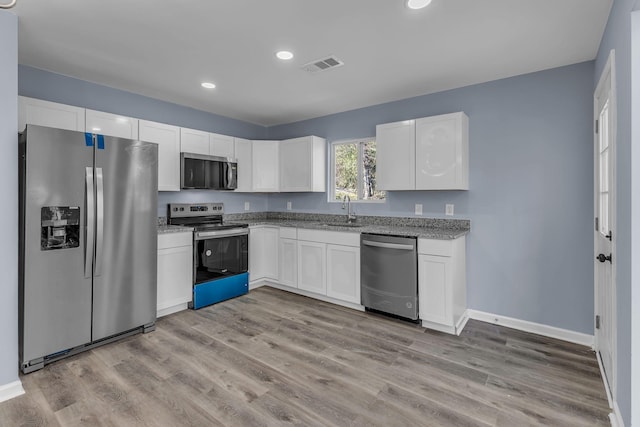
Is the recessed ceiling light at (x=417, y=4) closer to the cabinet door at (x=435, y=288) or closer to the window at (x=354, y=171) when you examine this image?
the cabinet door at (x=435, y=288)

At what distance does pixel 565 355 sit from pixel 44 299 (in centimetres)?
417

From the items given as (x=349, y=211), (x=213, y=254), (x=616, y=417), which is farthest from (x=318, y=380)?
(x=349, y=211)

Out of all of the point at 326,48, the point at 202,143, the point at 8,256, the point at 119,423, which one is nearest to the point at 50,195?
the point at 8,256

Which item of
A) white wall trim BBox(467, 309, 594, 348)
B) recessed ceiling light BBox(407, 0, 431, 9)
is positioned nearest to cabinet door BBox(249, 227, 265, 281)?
white wall trim BBox(467, 309, 594, 348)

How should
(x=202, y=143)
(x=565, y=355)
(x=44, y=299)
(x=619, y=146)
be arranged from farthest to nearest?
(x=202, y=143)
(x=565, y=355)
(x=44, y=299)
(x=619, y=146)

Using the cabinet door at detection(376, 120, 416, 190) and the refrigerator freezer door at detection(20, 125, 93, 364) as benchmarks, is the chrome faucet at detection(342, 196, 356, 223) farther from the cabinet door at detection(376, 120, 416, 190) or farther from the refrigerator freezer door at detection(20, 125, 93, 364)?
the refrigerator freezer door at detection(20, 125, 93, 364)

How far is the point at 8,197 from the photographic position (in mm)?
2076

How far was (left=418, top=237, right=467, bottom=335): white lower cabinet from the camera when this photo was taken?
2.97m

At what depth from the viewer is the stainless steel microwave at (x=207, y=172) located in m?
3.82

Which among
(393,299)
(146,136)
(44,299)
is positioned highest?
(146,136)

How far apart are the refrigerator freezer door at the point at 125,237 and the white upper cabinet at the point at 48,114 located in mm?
655

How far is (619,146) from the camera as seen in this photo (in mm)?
1758

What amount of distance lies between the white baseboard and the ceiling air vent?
10.8ft

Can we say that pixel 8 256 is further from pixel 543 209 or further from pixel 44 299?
pixel 543 209
